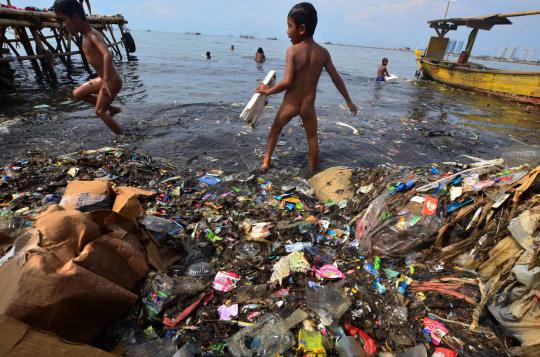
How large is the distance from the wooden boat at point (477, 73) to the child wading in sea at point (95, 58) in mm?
14058

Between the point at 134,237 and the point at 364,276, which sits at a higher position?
the point at 134,237

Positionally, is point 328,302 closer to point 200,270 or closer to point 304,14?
point 200,270

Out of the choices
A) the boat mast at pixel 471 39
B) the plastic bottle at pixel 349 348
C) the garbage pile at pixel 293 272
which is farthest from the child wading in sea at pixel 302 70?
the boat mast at pixel 471 39

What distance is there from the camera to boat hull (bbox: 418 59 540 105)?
11.4 metres

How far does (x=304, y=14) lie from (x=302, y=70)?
0.63 m

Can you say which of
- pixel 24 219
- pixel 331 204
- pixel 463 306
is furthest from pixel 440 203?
pixel 24 219

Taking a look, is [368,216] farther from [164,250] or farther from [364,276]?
[164,250]

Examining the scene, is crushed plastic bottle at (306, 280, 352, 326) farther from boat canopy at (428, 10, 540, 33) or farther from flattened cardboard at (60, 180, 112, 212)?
boat canopy at (428, 10, 540, 33)

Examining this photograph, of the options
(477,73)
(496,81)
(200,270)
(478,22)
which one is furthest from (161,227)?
(478,22)

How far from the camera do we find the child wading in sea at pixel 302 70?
346cm

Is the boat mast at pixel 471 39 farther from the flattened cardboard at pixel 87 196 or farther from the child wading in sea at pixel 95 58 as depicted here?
the flattened cardboard at pixel 87 196

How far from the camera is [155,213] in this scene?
315cm

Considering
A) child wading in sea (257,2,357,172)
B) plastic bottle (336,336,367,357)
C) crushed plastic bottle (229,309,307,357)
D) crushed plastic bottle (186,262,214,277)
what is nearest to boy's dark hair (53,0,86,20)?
child wading in sea (257,2,357,172)

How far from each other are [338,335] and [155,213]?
2.18 meters
